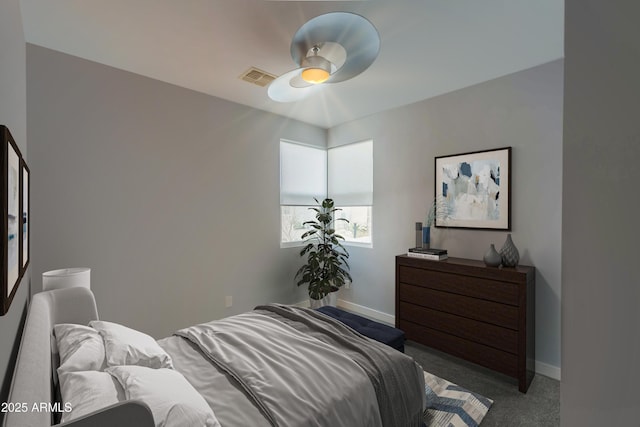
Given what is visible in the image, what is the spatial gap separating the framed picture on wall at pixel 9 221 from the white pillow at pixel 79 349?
32 cm

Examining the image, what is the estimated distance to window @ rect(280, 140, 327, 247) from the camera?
3783mm

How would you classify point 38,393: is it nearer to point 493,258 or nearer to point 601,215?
point 601,215

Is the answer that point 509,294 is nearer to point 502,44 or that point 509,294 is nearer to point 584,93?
point 502,44

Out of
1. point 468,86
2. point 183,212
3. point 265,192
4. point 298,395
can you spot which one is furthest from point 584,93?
point 265,192

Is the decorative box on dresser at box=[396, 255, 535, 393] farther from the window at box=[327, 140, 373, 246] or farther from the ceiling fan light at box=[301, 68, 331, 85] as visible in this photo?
the ceiling fan light at box=[301, 68, 331, 85]

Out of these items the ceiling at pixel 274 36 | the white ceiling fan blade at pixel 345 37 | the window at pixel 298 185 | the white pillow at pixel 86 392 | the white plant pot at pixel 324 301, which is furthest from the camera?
the window at pixel 298 185

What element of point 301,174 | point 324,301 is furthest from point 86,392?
point 301,174

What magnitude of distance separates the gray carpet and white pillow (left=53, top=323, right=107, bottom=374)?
226 centimetres

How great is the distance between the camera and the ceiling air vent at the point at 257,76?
8.13 ft

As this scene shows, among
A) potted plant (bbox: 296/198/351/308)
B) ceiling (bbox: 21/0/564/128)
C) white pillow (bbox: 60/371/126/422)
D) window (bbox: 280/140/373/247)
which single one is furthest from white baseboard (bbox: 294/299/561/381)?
white pillow (bbox: 60/371/126/422)

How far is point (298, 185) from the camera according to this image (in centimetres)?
393

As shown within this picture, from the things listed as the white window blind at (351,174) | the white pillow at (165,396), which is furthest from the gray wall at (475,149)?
the white pillow at (165,396)

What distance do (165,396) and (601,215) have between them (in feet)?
4.34

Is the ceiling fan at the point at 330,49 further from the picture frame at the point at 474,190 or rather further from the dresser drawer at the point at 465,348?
the dresser drawer at the point at 465,348
